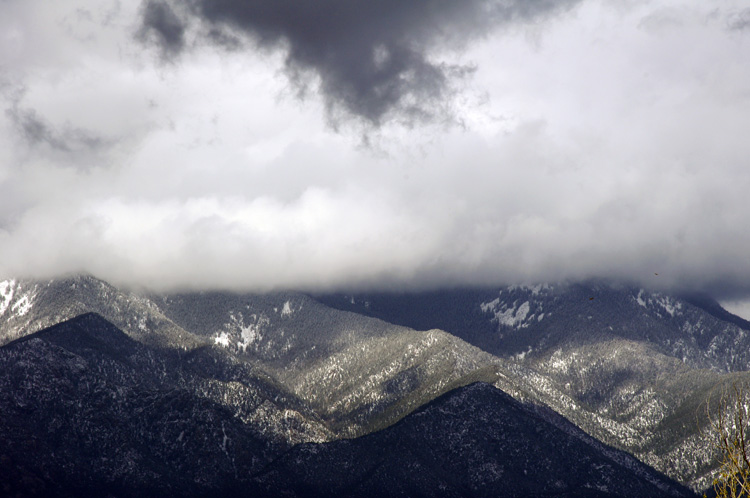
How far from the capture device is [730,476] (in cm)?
5381

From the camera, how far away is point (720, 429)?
4881cm

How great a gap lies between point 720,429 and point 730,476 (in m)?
6.87

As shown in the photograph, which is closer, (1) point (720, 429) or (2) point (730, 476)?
(1) point (720, 429)
